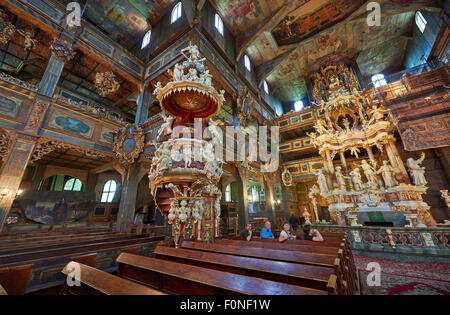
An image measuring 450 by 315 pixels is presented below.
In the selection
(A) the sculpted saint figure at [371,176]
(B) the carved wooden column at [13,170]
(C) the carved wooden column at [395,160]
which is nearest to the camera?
(B) the carved wooden column at [13,170]

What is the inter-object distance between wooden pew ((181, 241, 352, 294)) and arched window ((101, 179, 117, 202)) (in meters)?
14.0

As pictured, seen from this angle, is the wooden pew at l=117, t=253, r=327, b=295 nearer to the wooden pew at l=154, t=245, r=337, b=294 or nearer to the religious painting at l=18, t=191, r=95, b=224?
the wooden pew at l=154, t=245, r=337, b=294

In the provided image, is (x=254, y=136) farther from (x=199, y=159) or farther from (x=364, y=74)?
(x=364, y=74)

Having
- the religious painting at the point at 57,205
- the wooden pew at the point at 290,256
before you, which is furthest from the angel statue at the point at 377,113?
the religious painting at the point at 57,205

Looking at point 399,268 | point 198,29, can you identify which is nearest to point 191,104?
point 198,29

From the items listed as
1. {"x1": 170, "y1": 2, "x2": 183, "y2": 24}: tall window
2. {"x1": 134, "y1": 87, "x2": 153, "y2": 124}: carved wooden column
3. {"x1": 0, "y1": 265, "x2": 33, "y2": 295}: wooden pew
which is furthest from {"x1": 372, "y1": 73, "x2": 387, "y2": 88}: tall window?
{"x1": 0, "y1": 265, "x2": 33, "y2": 295}: wooden pew

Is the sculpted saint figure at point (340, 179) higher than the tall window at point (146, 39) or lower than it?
lower

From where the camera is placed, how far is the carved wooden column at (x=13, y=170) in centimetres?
502

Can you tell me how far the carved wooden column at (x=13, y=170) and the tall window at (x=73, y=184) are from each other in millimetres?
9465

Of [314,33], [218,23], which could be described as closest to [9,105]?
[218,23]

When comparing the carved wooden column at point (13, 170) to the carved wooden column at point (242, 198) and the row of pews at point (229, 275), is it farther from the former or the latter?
the carved wooden column at point (242, 198)

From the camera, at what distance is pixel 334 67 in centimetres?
1320

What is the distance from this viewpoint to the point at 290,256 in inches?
85.3

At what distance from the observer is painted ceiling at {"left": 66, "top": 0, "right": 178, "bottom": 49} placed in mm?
9633
